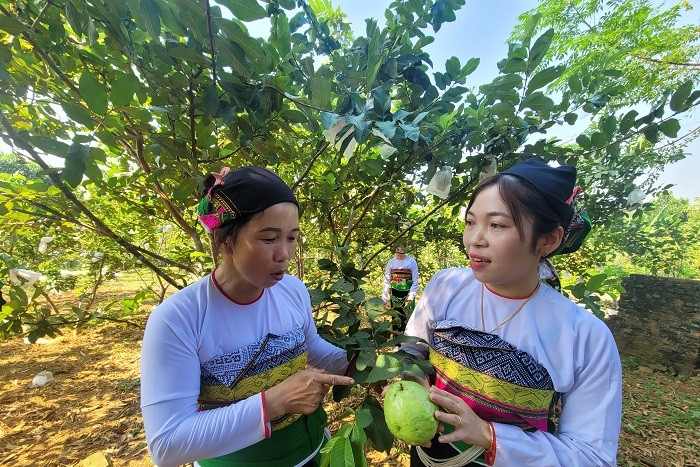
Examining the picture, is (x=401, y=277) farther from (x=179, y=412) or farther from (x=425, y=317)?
(x=179, y=412)

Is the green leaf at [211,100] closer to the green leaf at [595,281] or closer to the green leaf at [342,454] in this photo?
the green leaf at [342,454]

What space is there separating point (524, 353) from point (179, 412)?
1.03 m

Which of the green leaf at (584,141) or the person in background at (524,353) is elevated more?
the green leaf at (584,141)

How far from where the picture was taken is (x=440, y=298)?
1.27m

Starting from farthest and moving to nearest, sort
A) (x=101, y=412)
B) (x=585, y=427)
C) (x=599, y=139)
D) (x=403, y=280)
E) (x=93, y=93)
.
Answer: (x=403, y=280) < (x=101, y=412) < (x=599, y=139) < (x=585, y=427) < (x=93, y=93)

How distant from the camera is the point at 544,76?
1.33 meters

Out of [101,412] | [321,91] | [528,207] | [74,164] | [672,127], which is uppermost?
[321,91]

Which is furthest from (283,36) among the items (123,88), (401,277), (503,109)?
(401,277)

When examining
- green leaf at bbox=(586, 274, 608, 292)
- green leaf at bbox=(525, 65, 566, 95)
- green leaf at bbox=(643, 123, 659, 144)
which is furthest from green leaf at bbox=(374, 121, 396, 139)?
green leaf at bbox=(643, 123, 659, 144)

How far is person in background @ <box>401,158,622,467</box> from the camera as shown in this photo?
0.94m

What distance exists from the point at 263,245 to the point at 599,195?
309 centimetres

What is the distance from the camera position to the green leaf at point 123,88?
894mm

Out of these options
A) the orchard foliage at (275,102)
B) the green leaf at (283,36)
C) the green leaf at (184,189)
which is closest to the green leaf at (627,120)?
the orchard foliage at (275,102)

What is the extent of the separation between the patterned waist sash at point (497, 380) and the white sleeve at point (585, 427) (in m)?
0.06
